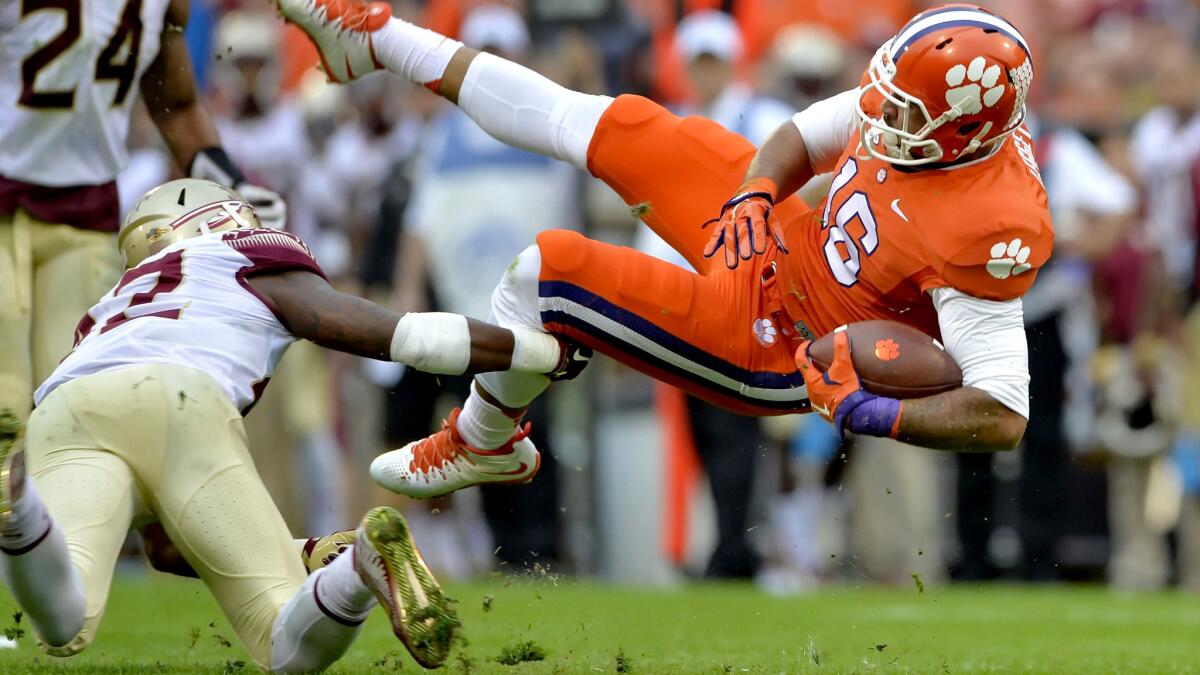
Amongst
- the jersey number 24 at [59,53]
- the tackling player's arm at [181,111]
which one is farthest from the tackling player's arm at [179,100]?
the jersey number 24 at [59,53]

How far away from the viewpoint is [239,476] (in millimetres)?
4270

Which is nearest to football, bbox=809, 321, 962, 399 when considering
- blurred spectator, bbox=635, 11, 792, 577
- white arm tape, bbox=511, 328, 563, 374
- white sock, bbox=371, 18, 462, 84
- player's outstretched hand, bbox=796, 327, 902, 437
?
player's outstretched hand, bbox=796, 327, 902, 437

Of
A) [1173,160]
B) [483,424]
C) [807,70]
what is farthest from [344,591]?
[1173,160]

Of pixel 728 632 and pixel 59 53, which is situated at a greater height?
pixel 59 53

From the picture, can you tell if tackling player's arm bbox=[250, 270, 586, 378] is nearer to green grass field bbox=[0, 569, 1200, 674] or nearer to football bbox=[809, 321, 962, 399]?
green grass field bbox=[0, 569, 1200, 674]

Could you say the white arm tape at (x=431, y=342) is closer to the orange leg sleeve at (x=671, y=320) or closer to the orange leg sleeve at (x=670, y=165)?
the orange leg sleeve at (x=671, y=320)

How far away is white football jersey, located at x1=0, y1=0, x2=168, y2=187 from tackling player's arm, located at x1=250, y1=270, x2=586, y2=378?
1.27 metres

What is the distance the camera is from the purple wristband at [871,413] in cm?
438

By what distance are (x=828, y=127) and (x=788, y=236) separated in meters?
0.35

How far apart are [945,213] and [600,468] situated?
4641mm

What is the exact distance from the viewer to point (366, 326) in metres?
4.45

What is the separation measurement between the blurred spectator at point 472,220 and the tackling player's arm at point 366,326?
156 inches

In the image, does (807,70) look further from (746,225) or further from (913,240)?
(913,240)

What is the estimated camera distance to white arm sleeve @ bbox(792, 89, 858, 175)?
17.1ft
